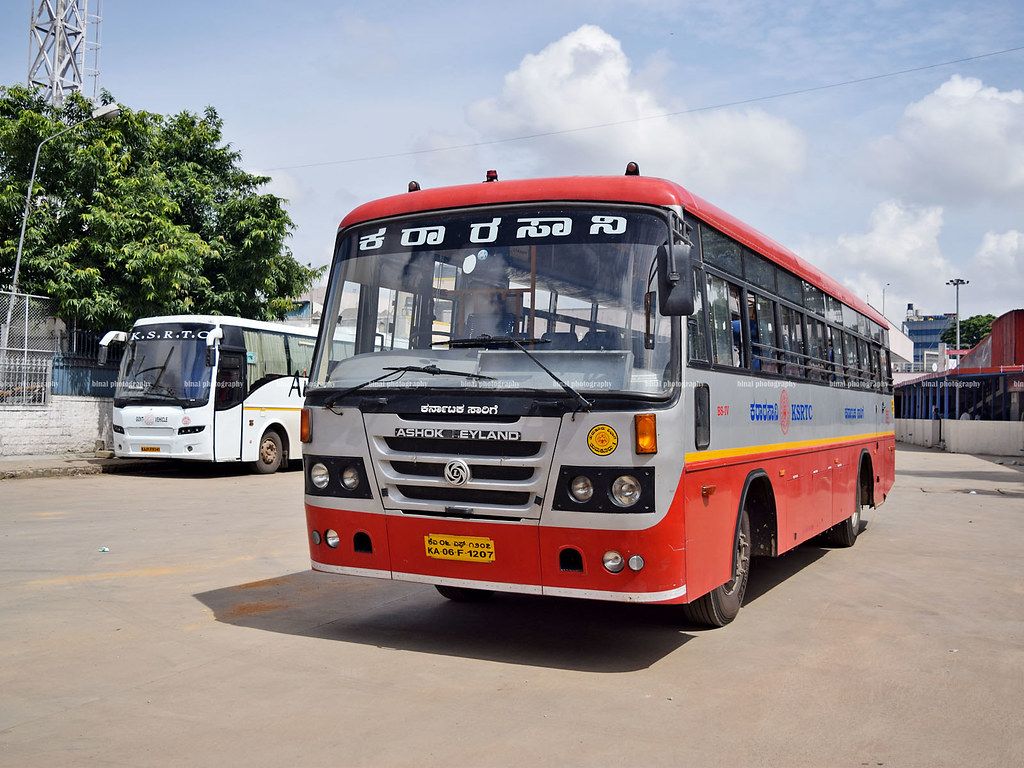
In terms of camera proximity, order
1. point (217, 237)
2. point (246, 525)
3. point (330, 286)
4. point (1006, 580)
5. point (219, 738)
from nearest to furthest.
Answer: point (219, 738), point (330, 286), point (1006, 580), point (246, 525), point (217, 237)

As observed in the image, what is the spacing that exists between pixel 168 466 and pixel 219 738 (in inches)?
824

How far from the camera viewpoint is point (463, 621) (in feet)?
24.9

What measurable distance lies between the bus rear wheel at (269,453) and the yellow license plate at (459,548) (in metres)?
16.4

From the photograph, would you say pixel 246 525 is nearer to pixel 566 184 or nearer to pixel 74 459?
pixel 566 184

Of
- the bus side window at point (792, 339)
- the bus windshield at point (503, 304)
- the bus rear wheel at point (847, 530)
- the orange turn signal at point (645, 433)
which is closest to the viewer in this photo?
the orange turn signal at point (645, 433)

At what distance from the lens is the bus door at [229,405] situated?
20.8m

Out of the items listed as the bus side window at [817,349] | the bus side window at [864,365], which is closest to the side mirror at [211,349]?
the bus side window at [864,365]

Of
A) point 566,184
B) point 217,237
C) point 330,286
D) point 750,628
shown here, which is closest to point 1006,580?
point 750,628

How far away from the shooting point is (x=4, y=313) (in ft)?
73.7

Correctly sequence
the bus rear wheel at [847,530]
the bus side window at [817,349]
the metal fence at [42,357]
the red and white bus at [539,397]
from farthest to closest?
the metal fence at [42,357]
the bus rear wheel at [847,530]
the bus side window at [817,349]
the red and white bus at [539,397]

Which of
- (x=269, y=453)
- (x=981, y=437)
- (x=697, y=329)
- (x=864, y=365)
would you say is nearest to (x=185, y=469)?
(x=269, y=453)

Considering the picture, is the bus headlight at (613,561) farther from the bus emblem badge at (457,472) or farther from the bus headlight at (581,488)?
the bus emblem badge at (457,472)

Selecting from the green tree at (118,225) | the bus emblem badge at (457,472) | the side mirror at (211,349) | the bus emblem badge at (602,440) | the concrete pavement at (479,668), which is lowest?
the concrete pavement at (479,668)

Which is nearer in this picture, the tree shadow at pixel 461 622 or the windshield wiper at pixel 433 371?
the windshield wiper at pixel 433 371
